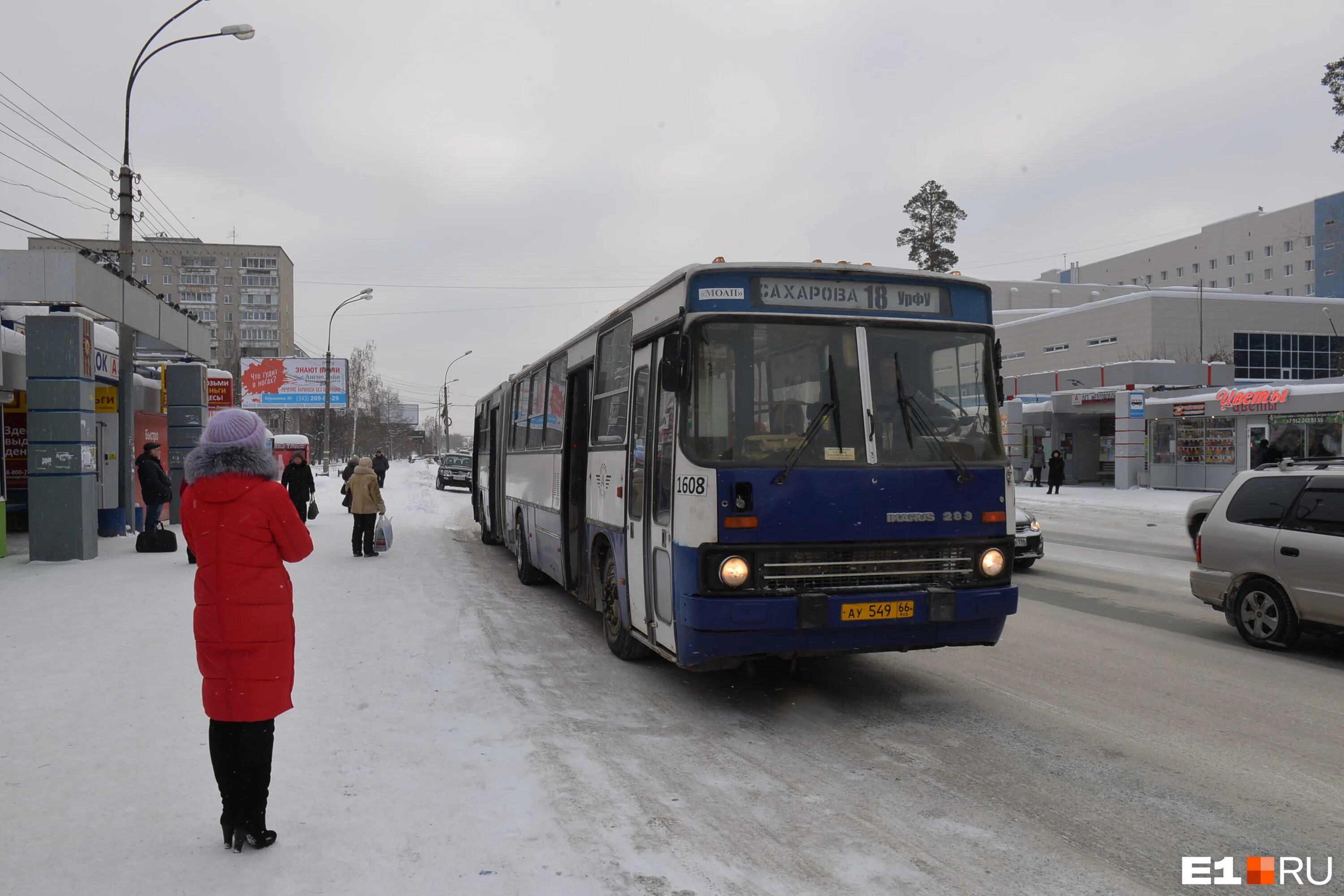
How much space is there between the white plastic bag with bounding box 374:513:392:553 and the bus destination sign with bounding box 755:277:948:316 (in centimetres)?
1107

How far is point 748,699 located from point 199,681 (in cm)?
400

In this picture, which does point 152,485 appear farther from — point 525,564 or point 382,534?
point 525,564

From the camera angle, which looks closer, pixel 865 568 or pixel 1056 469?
pixel 865 568

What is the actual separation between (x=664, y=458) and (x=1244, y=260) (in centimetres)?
11338

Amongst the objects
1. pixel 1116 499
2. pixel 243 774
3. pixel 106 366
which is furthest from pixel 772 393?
pixel 1116 499

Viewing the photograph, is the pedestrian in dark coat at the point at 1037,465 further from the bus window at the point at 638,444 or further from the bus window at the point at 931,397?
the bus window at the point at 638,444

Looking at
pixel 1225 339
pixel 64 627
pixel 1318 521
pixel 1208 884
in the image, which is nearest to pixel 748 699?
pixel 1208 884

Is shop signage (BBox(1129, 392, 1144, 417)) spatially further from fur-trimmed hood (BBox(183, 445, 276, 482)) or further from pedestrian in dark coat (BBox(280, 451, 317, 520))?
fur-trimmed hood (BBox(183, 445, 276, 482))

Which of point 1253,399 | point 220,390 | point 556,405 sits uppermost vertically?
point 220,390

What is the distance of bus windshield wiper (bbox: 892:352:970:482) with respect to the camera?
21.0ft

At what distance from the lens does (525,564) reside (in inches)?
506

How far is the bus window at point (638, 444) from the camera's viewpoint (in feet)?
23.4

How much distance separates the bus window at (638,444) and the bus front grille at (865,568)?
4.41 feet

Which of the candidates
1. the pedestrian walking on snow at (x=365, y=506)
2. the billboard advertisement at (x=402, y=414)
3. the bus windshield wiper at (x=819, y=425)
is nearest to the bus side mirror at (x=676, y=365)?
the bus windshield wiper at (x=819, y=425)
